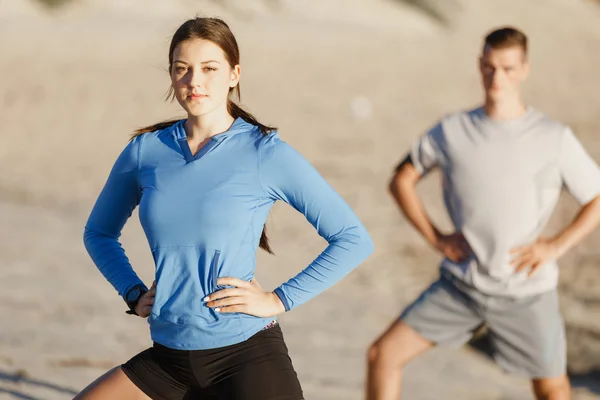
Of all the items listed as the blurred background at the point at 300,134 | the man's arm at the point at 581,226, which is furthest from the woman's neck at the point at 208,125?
the blurred background at the point at 300,134

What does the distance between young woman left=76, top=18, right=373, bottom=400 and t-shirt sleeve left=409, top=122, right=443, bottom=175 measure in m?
1.43

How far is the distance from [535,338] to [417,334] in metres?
0.45

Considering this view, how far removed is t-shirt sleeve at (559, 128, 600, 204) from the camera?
3986 mm

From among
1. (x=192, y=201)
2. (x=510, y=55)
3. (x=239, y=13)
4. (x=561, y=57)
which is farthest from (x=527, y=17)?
(x=192, y=201)

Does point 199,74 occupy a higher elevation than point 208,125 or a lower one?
higher

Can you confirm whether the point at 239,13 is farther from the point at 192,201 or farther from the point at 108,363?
the point at 192,201

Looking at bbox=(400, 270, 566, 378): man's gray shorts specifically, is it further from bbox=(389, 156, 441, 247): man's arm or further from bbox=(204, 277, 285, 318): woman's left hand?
bbox=(204, 277, 285, 318): woman's left hand

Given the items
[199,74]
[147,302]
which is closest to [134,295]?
[147,302]

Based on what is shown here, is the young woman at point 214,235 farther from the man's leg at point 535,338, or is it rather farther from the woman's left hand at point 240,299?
the man's leg at point 535,338

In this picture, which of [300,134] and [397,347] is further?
[300,134]

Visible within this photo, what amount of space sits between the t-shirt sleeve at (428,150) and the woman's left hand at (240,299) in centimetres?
162

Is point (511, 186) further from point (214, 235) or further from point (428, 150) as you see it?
Result: point (214, 235)

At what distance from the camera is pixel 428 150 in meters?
4.20

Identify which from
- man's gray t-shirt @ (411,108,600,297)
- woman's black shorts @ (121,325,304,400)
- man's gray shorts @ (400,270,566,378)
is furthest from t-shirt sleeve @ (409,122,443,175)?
woman's black shorts @ (121,325,304,400)
